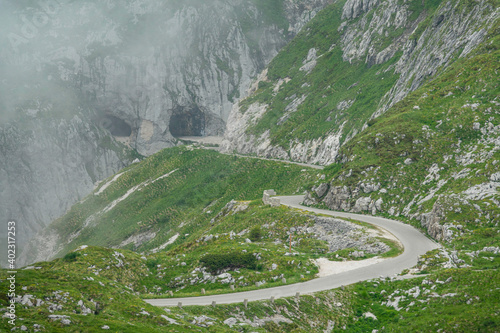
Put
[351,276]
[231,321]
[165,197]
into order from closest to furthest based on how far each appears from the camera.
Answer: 1. [231,321]
2. [351,276]
3. [165,197]

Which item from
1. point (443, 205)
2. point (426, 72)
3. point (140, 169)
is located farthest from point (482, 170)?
point (140, 169)

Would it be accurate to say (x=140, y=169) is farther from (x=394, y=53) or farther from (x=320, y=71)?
→ (x=394, y=53)

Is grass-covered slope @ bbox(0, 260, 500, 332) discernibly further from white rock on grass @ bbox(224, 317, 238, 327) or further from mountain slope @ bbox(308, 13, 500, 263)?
mountain slope @ bbox(308, 13, 500, 263)

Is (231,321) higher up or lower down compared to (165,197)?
lower down

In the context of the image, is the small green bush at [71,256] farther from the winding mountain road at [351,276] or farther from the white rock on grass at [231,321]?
the white rock on grass at [231,321]

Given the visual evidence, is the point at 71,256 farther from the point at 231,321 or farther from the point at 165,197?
the point at 165,197

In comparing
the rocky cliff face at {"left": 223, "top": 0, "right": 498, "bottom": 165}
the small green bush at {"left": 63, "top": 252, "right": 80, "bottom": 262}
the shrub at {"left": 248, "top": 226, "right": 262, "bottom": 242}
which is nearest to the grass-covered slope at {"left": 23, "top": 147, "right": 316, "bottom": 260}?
the rocky cliff face at {"left": 223, "top": 0, "right": 498, "bottom": 165}

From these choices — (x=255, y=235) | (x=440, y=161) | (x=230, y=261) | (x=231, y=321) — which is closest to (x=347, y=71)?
(x=440, y=161)
